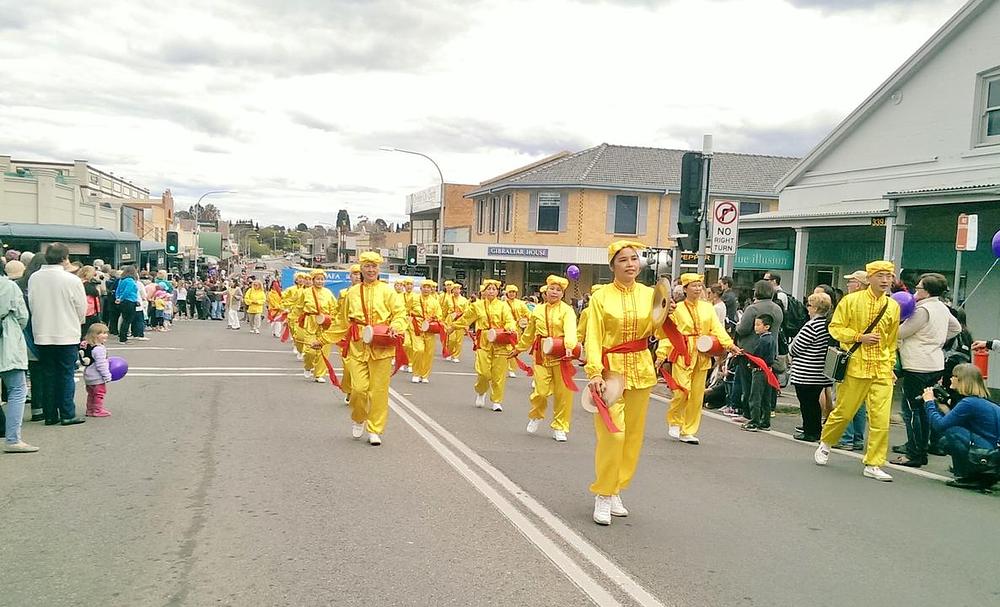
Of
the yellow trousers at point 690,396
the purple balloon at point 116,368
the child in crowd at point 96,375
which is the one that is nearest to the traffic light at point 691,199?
the yellow trousers at point 690,396

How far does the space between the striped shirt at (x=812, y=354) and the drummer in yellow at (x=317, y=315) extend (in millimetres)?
6600

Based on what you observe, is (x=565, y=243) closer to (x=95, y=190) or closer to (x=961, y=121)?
(x=961, y=121)

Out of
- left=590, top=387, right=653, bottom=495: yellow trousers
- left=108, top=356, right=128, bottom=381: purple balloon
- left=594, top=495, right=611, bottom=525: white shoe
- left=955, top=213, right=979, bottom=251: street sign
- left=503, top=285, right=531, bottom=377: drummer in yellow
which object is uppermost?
left=955, top=213, right=979, bottom=251: street sign

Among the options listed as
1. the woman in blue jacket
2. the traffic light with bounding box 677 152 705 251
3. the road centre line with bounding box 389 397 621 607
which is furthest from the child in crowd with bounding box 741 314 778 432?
the road centre line with bounding box 389 397 621 607

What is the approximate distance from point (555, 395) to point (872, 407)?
11.3 feet

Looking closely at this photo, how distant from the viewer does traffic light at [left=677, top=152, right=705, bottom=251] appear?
12.3 meters

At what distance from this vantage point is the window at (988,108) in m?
15.5

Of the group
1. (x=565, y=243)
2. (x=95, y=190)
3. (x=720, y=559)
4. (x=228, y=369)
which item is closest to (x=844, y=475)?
(x=720, y=559)

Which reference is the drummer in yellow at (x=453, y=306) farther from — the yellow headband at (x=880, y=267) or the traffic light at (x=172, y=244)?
the traffic light at (x=172, y=244)

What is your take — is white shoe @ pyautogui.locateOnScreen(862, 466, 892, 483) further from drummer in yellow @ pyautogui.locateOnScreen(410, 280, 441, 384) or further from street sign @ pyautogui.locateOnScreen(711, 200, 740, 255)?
drummer in yellow @ pyautogui.locateOnScreen(410, 280, 441, 384)

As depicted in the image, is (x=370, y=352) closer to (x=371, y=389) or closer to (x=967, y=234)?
(x=371, y=389)

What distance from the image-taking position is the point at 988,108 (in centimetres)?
1567

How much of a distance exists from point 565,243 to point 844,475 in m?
30.7

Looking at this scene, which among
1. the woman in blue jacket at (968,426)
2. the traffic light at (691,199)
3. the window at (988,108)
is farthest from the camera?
the window at (988,108)
